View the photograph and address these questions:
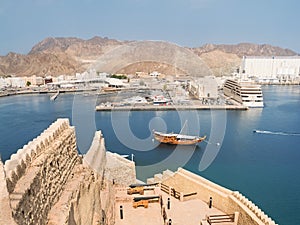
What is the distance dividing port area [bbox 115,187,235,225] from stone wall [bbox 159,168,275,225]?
0.86 ft

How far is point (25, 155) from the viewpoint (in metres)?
3.11

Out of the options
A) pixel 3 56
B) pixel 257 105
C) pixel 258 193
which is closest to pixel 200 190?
pixel 258 193

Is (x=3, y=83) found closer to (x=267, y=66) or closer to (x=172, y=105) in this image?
(x=172, y=105)

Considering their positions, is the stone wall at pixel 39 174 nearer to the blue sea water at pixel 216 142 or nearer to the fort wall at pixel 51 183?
the fort wall at pixel 51 183

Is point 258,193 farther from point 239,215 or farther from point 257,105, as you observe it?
point 257,105

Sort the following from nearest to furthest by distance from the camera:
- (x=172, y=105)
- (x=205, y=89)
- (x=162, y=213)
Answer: (x=162, y=213), (x=172, y=105), (x=205, y=89)

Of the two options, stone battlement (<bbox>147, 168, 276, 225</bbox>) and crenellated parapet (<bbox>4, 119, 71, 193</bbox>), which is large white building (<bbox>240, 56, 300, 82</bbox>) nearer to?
stone battlement (<bbox>147, 168, 276, 225</bbox>)

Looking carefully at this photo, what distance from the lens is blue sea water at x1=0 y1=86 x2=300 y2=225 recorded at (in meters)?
14.3

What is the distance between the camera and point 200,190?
8.52m

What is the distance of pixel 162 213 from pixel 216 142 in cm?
1650

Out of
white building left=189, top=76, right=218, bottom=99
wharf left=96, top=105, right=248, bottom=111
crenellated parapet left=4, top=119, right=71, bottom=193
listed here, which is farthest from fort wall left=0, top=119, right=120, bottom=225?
white building left=189, top=76, right=218, bottom=99

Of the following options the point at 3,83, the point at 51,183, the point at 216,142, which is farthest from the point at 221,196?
the point at 3,83

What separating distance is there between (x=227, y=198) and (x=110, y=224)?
3529 millimetres

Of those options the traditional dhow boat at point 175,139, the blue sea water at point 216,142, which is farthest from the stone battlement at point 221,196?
the traditional dhow boat at point 175,139
